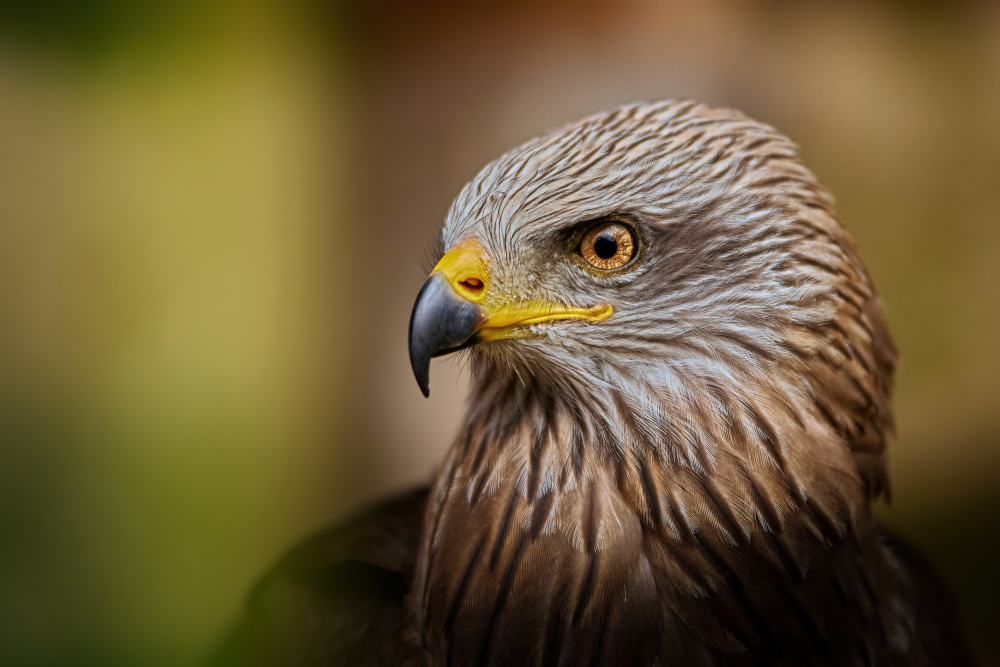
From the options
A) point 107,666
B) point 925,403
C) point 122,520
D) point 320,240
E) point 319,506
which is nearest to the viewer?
point 107,666

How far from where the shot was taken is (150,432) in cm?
97

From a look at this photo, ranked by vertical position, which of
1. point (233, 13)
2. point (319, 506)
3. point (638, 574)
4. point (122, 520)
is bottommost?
point (319, 506)

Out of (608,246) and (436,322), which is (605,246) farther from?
(436,322)

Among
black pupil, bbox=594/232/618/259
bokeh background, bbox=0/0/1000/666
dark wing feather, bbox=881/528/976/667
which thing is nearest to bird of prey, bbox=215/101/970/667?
black pupil, bbox=594/232/618/259

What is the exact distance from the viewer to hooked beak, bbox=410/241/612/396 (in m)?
0.64

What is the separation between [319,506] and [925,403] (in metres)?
1.10

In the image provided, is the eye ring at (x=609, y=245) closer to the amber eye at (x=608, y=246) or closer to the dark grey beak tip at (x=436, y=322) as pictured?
the amber eye at (x=608, y=246)

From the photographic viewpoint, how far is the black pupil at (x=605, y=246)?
669 millimetres

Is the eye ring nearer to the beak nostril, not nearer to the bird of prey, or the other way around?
the bird of prey

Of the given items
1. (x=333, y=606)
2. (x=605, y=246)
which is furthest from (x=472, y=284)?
(x=333, y=606)

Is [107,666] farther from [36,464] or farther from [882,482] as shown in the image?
[882,482]

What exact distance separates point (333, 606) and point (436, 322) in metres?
0.43

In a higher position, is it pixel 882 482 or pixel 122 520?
pixel 882 482

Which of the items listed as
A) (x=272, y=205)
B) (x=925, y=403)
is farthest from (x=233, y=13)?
(x=925, y=403)
